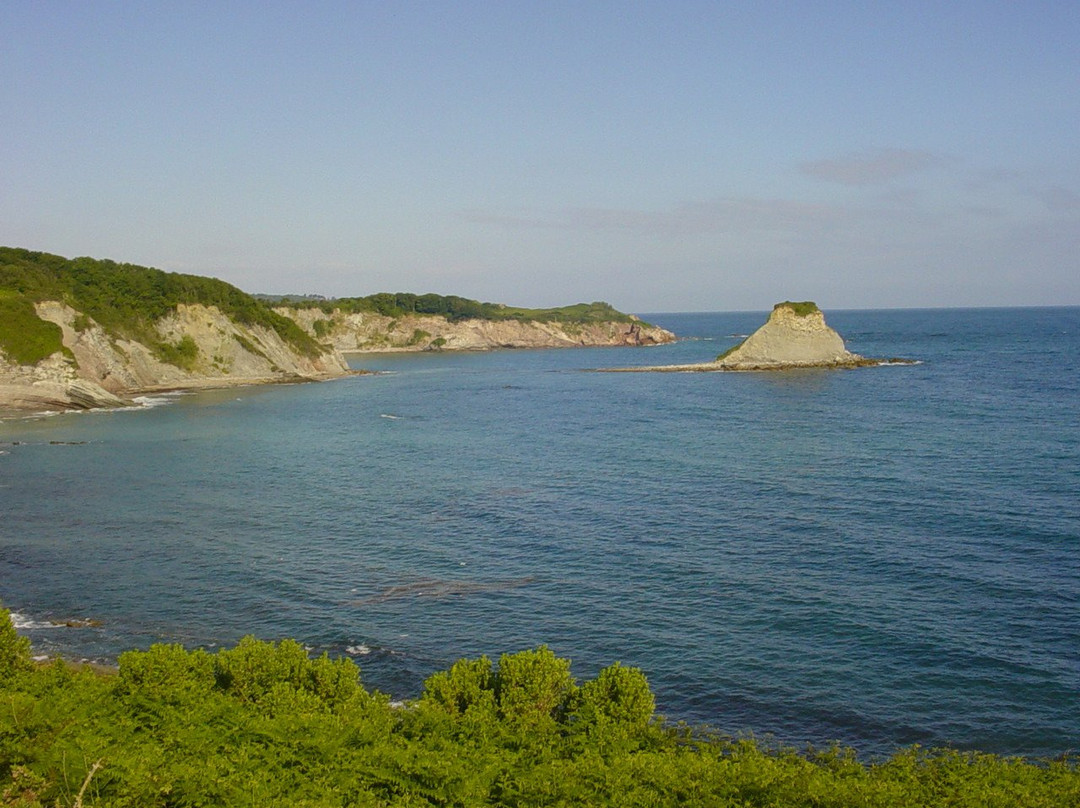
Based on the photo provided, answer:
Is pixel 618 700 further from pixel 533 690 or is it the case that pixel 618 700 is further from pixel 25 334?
pixel 25 334

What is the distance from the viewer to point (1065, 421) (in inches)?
2825

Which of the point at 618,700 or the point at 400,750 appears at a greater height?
the point at 400,750

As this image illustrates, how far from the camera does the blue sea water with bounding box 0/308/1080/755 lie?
2709 centimetres

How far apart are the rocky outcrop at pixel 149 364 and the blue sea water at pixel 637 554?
18.4m

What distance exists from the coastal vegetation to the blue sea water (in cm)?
472

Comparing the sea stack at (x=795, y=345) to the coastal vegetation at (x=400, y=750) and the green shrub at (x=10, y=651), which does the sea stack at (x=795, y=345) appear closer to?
the coastal vegetation at (x=400, y=750)

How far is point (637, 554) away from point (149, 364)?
10064 centimetres

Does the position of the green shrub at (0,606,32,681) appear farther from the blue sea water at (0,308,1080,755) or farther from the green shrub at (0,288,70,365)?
the green shrub at (0,288,70,365)

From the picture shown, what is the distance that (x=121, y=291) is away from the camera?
126 metres

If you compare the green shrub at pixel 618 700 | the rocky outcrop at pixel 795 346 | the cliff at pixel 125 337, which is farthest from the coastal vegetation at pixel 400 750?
the rocky outcrop at pixel 795 346

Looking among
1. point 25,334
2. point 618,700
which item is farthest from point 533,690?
point 25,334

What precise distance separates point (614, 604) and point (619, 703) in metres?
12.4

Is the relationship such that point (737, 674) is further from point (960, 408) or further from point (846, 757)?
Result: point (960, 408)

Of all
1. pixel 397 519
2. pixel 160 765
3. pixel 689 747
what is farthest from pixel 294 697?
pixel 397 519
